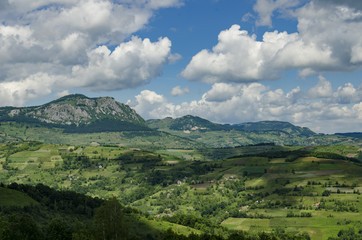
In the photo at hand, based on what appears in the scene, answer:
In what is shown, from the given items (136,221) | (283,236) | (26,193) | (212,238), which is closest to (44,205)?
(26,193)

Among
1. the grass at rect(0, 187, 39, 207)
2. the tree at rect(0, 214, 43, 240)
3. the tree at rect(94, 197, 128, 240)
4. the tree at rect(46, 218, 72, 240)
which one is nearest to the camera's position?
the tree at rect(94, 197, 128, 240)

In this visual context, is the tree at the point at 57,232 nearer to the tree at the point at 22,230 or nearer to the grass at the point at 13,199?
the tree at the point at 22,230

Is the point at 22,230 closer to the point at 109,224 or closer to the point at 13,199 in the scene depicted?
the point at 109,224

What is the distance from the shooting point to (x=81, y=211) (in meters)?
190

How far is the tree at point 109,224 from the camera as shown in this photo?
307 feet

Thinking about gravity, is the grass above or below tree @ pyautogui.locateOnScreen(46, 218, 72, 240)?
above

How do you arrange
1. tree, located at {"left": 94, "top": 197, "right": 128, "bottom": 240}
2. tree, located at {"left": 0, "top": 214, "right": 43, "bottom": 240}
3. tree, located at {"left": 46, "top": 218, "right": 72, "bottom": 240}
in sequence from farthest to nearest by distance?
1. tree, located at {"left": 46, "top": 218, "right": 72, "bottom": 240}
2. tree, located at {"left": 0, "top": 214, "right": 43, "bottom": 240}
3. tree, located at {"left": 94, "top": 197, "right": 128, "bottom": 240}

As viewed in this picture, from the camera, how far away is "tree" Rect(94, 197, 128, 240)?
93.6m

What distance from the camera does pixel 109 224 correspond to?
9394cm

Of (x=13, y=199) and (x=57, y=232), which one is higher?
(x=13, y=199)

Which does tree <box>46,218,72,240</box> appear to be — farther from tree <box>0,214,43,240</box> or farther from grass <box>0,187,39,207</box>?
grass <box>0,187,39,207</box>

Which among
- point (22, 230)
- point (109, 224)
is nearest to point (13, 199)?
point (22, 230)

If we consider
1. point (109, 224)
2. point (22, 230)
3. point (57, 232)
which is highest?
point (109, 224)

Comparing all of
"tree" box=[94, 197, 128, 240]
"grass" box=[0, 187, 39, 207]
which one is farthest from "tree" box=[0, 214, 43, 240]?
"grass" box=[0, 187, 39, 207]
